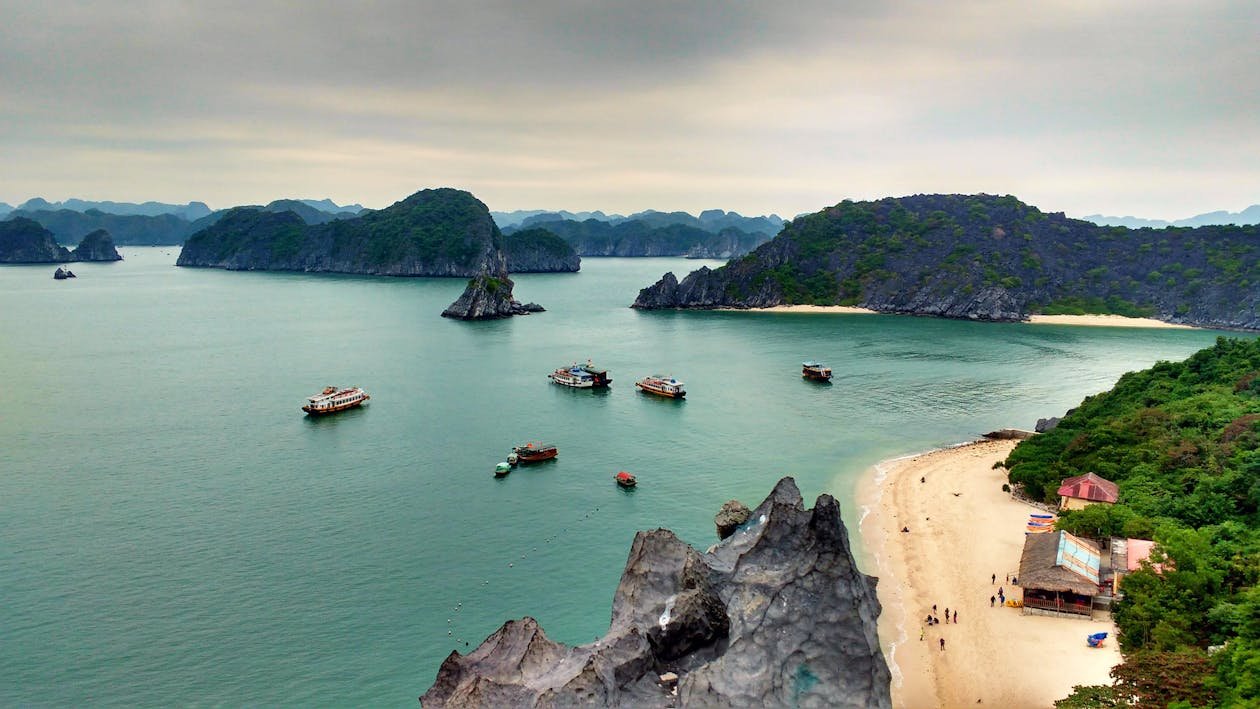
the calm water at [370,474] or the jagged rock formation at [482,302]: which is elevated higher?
the jagged rock formation at [482,302]

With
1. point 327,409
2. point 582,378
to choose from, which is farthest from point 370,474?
point 582,378

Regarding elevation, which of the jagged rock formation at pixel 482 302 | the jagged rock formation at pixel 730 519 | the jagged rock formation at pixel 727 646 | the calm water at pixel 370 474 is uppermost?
the jagged rock formation at pixel 482 302

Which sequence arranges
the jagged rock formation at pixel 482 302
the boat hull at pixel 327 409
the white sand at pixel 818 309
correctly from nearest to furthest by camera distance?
the boat hull at pixel 327 409 → the jagged rock formation at pixel 482 302 → the white sand at pixel 818 309

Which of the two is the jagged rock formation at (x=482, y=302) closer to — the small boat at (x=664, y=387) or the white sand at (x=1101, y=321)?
the small boat at (x=664, y=387)

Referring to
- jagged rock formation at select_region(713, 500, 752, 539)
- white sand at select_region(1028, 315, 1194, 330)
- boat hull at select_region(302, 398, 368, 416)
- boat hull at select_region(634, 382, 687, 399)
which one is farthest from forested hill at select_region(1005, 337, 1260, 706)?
white sand at select_region(1028, 315, 1194, 330)

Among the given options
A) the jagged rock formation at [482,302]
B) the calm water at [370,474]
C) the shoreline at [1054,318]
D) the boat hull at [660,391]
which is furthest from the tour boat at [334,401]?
the shoreline at [1054,318]

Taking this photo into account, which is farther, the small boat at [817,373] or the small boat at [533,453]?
the small boat at [817,373]
